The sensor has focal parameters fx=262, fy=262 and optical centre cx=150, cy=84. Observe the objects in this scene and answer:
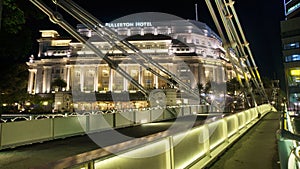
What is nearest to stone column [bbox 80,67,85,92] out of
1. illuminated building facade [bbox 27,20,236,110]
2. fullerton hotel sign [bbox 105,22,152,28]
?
illuminated building facade [bbox 27,20,236,110]

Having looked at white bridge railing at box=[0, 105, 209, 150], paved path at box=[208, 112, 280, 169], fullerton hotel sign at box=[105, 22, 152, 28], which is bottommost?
paved path at box=[208, 112, 280, 169]

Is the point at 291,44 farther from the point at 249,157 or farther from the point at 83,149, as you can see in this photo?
the point at 83,149

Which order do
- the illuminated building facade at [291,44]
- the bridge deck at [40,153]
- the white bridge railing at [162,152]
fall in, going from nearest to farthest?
the white bridge railing at [162,152]
the bridge deck at [40,153]
the illuminated building facade at [291,44]

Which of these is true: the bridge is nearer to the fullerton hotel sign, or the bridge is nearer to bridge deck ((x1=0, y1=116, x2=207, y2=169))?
bridge deck ((x1=0, y1=116, x2=207, y2=169))

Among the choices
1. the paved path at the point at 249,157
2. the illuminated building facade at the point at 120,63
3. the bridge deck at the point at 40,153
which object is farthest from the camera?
the illuminated building facade at the point at 120,63

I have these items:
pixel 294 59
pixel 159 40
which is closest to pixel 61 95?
pixel 159 40

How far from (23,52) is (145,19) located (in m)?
88.1

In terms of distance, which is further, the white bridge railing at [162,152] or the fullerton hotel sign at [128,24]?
the fullerton hotel sign at [128,24]

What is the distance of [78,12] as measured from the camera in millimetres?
20953

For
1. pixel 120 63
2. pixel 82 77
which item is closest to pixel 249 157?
pixel 120 63

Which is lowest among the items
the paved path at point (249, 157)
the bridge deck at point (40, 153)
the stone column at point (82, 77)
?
the bridge deck at point (40, 153)

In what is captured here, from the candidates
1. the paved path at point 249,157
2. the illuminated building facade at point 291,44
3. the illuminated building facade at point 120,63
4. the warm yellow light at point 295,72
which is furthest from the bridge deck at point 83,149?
the illuminated building facade at point 120,63

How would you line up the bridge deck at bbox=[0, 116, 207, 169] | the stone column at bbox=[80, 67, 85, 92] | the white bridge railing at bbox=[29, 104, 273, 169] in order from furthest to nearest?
the stone column at bbox=[80, 67, 85, 92] → the bridge deck at bbox=[0, 116, 207, 169] → the white bridge railing at bbox=[29, 104, 273, 169]

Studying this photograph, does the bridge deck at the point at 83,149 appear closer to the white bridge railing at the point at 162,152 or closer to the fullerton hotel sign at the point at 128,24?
the white bridge railing at the point at 162,152
